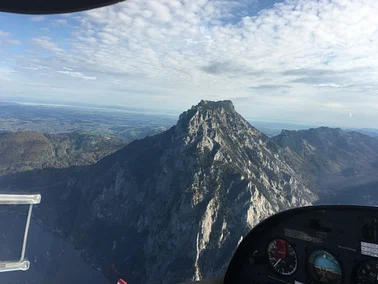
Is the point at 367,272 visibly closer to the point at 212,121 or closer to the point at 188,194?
the point at 188,194

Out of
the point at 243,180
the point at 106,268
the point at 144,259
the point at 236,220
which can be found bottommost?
the point at 106,268

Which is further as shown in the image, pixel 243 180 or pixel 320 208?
pixel 243 180

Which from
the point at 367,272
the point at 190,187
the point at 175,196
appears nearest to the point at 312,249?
the point at 367,272

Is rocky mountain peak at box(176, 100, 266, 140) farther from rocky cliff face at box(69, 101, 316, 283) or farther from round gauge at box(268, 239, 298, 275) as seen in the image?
round gauge at box(268, 239, 298, 275)

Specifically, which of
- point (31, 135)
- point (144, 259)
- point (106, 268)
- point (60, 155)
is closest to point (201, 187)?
point (144, 259)

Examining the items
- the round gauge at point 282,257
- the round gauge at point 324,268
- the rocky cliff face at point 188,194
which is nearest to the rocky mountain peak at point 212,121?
the rocky cliff face at point 188,194

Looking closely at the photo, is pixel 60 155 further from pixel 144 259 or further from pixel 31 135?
pixel 144 259

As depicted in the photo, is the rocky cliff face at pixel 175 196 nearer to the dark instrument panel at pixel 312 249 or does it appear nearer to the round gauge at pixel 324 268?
the dark instrument panel at pixel 312 249
